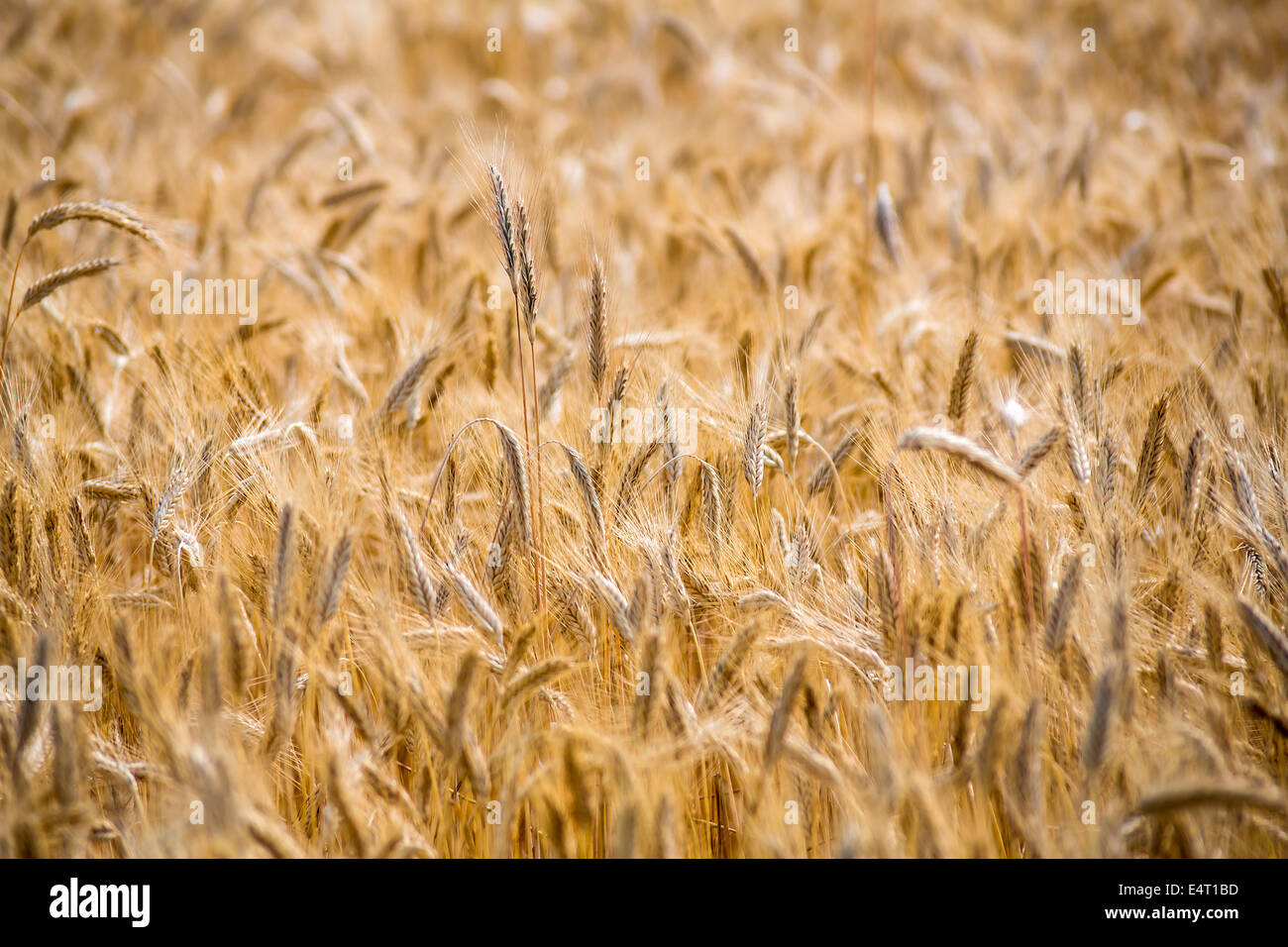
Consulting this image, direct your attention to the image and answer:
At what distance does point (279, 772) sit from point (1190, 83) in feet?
20.8

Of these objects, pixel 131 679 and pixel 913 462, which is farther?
pixel 913 462

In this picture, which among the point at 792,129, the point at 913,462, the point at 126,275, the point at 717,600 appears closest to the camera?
the point at 717,600

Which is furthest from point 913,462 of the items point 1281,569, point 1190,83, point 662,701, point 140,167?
point 1190,83

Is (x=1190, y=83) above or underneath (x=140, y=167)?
above

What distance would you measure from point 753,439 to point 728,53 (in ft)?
17.6

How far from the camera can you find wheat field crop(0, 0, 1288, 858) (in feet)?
4.66

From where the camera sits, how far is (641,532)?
181 cm

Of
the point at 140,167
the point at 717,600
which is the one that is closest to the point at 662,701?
the point at 717,600

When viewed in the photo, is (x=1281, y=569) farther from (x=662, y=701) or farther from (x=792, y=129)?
(x=792, y=129)

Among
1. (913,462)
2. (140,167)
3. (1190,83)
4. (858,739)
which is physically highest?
(1190,83)

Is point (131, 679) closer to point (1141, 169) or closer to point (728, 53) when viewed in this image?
point (1141, 169)

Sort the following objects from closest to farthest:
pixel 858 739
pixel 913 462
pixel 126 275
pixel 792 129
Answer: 1. pixel 858 739
2. pixel 913 462
3. pixel 126 275
4. pixel 792 129

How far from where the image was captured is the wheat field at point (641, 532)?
1422mm

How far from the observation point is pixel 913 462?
2.00 meters
